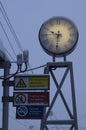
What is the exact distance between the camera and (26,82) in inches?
488

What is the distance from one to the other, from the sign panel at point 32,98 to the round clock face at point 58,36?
0.98 m

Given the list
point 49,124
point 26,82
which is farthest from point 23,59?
point 49,124


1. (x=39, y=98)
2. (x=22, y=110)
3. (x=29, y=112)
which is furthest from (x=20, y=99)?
(x=39, y=98)

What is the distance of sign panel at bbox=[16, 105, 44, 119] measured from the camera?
40.6ft

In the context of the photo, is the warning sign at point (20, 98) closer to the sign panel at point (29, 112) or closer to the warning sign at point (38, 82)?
the sign panel at point (29, 112)

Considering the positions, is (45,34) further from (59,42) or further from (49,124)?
(49,124)

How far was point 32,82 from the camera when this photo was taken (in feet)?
40.8

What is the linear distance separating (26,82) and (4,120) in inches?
73.0

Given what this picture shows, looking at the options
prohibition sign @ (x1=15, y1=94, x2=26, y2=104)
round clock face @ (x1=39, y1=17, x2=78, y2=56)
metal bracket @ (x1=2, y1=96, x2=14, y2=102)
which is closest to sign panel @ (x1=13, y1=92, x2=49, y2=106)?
prohibition sign @ (x1=15, y1=94, x2=26, y2=104)

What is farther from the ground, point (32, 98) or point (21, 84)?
point (21, 84)

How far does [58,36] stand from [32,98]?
154 cm

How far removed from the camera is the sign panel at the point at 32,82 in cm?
1223

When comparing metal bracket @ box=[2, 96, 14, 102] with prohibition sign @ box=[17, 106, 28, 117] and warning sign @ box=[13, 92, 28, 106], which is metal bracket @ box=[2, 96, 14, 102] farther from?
prohibition sign @ box=[17, 106, 28, 117]

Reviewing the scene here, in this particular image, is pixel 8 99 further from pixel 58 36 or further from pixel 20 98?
pixel 58 36
